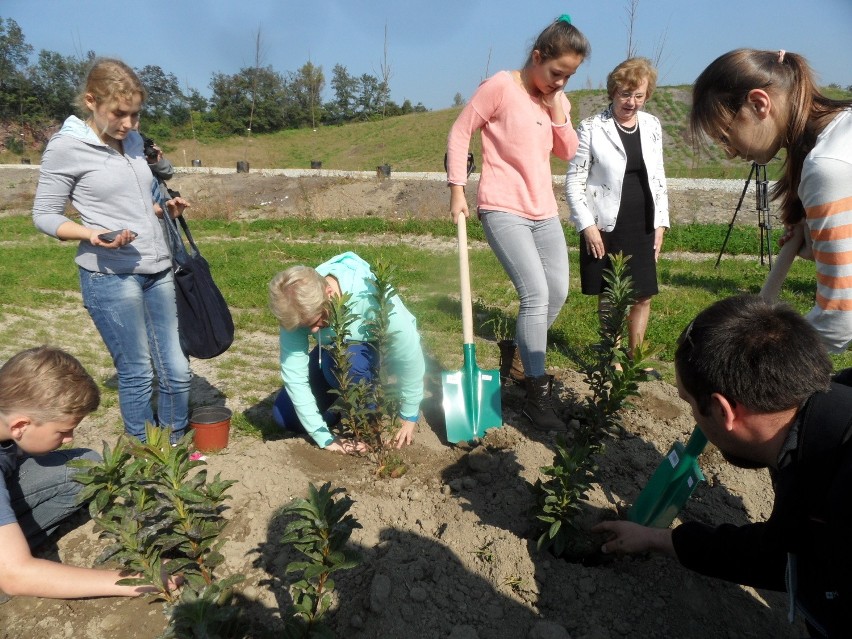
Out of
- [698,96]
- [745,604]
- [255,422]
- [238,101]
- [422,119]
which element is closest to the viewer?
[698,96]

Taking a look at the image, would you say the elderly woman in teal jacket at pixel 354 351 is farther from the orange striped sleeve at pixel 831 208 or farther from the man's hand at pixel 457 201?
the orange striped sleeve at pixel 831 208

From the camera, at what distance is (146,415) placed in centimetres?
339

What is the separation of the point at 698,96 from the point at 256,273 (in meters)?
7.32

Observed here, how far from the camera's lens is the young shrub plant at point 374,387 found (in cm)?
290

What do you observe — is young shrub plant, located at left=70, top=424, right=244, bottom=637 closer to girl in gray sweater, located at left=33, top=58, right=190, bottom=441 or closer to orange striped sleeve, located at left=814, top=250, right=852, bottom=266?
girl in gray sweater, located at left=33, top=58, right=190, bottom=441

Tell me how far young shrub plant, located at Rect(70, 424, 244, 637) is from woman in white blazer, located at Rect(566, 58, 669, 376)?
10.0ft

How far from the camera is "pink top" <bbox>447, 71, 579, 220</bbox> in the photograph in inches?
142

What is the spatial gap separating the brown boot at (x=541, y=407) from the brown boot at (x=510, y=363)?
446 mm

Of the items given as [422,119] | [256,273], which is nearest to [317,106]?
[422,119]

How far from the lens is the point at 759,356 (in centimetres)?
145

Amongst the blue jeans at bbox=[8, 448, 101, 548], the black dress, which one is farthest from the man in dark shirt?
the black dress

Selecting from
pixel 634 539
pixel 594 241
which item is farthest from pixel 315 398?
pixel 594 241

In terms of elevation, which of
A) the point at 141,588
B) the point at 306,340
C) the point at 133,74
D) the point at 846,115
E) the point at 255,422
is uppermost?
the point at 133,74

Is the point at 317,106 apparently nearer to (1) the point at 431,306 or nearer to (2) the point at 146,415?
(1) the point at 431,306
